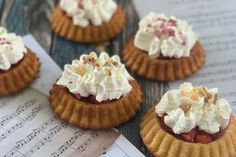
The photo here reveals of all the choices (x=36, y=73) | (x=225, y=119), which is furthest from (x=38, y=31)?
(x=225, y=119)

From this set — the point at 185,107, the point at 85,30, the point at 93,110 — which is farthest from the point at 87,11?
the point at 185,107

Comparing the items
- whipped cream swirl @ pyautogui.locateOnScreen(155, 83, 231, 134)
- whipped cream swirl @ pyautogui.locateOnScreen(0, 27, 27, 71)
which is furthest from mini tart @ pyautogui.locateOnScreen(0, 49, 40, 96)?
whipped cream swirl @ pyautogui.locateOnScreen(155, 83, 231, 134)

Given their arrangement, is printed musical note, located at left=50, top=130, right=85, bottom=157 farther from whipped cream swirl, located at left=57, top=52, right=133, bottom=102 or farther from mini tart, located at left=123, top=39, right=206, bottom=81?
mini tart, located at left=123, top=39, right=206, bottom=81

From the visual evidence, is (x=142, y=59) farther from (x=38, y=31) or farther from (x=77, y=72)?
(x=38, y=31)

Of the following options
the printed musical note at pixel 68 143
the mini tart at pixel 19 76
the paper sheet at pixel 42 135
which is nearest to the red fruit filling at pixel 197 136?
the paper sheet at pixel 42 135

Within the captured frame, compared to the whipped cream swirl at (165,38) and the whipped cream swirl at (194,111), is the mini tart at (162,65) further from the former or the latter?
the whipped cream swirl at (194,111)
